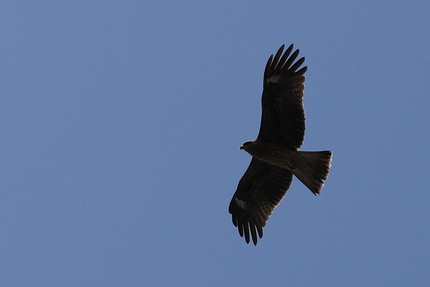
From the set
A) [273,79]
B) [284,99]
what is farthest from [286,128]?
[273,79]

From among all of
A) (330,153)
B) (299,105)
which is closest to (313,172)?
(330,153)

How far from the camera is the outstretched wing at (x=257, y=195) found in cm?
1664

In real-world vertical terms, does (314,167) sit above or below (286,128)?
below

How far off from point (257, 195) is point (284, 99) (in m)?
2.96

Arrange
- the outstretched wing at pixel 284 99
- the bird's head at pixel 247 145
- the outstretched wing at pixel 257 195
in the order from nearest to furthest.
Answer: the outstretched wing at pixel 284 99, the bird's head at pixel 247 145, the outstretched wing at pixel 257 195

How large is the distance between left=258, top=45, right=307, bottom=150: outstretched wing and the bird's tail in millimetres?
362

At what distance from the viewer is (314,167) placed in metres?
15.2

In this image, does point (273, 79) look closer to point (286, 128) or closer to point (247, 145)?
point (286, 128)

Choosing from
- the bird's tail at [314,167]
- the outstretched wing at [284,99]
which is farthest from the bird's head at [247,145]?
the bird's tail at [314,167]

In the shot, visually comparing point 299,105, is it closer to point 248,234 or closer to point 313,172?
point 313,172

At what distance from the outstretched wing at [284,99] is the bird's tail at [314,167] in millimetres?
362

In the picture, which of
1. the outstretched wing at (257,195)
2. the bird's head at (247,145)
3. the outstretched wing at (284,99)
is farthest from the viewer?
the outstretched wing at (257,195)

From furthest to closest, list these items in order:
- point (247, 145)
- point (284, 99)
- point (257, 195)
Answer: point (257, 195) < point (247, 145) < point (284, 99)

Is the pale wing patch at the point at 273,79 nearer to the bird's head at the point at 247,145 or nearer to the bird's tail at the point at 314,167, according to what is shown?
the bird's head at the point at 247,145
